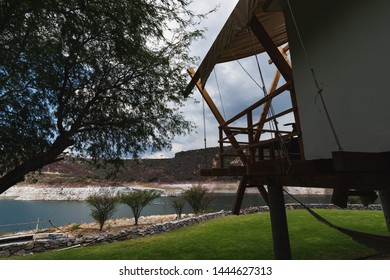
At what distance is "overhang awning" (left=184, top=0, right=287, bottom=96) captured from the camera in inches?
125

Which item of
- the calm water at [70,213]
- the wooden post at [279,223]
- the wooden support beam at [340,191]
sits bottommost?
the calm water at [70,213]

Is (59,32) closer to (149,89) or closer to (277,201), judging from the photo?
(149,89)

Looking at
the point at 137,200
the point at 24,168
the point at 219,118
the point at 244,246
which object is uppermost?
the point at 219,118

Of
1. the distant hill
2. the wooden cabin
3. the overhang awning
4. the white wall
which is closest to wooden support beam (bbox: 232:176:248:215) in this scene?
the wooden cabin

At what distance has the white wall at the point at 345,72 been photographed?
261 centimetres

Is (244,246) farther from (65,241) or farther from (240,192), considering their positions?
(65,241)

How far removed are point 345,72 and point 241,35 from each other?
308 centimetres

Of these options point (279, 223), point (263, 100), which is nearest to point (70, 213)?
point (279, 223)

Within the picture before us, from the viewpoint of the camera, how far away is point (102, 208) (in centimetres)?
1670

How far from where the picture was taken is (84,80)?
625 cm

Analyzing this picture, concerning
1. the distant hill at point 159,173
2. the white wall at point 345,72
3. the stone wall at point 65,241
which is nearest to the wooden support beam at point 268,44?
the white wall at point 345,72

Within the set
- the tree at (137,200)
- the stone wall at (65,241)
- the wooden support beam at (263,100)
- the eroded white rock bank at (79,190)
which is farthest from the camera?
the eroded white rock bank at (79,190)

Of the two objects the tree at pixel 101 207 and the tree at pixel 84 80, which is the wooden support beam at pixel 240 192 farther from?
the tree at pixel 101 207

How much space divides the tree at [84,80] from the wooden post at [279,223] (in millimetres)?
3766
